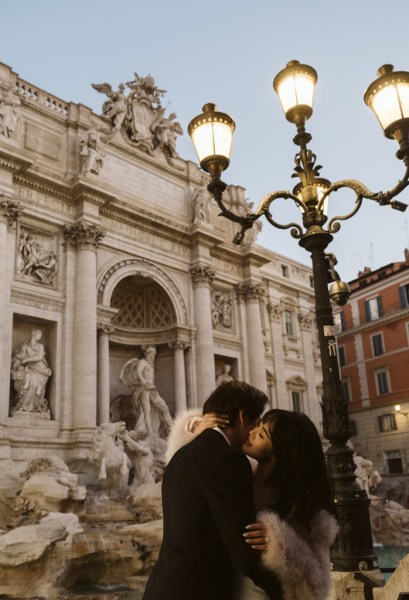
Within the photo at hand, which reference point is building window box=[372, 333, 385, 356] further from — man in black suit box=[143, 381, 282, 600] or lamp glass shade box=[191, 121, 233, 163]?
man in black suit box=[143, 381, 282, 600]

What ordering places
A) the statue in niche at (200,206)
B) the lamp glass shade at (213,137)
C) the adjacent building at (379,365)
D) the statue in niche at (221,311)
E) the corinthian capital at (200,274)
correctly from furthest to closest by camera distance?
the adjacent building at (379,365)
the statue in niche at (221,311)
the statue in niche at (200,206)
the corinthian capital at (200,274)
the lamp glass shade at (213,137)

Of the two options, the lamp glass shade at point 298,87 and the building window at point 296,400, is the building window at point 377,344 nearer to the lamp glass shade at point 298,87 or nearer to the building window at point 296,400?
the building window at point 296,400

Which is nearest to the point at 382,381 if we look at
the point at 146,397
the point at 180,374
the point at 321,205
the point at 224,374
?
the point at 224,374

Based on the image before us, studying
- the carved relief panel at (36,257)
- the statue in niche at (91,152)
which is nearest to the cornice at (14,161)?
the carved relief panel at (36,257)

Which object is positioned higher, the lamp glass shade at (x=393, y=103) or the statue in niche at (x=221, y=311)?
the statue in niche at (x=221, y=311)

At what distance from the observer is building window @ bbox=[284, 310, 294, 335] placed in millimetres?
26969

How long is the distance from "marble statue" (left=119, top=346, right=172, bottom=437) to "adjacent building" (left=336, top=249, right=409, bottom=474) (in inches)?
639

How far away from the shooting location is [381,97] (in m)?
5.98

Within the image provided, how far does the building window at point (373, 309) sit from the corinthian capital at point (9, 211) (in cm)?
2309

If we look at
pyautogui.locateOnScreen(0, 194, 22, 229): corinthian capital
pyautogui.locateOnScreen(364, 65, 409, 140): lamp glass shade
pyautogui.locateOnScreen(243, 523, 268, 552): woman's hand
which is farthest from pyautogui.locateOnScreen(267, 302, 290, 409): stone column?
pyautogui.locateOnScreen(243, 523, 268, 552): woman's hand

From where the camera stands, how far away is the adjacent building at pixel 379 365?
1198 inches

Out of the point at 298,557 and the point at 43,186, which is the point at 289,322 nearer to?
the point at 43,186

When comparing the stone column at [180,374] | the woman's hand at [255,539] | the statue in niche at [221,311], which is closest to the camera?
the woman's hand at [255,539]

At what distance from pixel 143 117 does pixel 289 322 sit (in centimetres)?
1172
